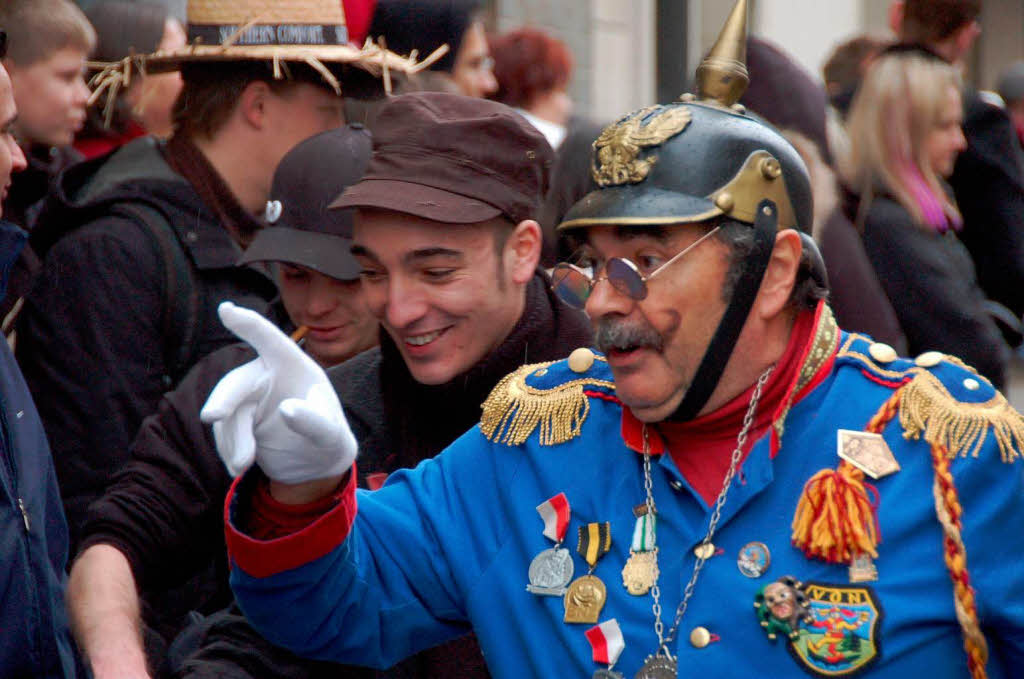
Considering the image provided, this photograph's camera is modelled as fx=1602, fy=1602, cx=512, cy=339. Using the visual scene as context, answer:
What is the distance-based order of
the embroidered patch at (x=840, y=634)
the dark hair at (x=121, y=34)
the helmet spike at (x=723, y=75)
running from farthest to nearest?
the dark hair at (x=121, y=34)
the helmet spike at (x=723, y=75)
the embroidered patch at (x=840, y=634)

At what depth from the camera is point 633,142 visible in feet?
9.34

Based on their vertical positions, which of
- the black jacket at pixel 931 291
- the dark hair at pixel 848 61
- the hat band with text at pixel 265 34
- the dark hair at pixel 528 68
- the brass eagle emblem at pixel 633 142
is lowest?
the dark hair at pixel 848 61

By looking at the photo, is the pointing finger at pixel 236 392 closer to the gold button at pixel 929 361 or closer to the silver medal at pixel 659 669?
the silver medal at pixel 659 669

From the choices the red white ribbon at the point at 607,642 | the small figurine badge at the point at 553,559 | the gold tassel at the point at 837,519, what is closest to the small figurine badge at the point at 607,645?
the red white ribbon at the point at 607,642

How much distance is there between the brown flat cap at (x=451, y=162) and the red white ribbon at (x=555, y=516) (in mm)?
756

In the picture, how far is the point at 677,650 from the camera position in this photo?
2764mm

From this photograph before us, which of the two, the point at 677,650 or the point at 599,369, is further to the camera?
the point at 599,369

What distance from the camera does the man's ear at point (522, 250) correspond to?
3609mm

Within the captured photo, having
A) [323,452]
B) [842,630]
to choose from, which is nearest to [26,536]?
[323,452]

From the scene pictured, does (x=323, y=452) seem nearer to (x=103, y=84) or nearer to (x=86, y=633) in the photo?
(x=86, y=633)

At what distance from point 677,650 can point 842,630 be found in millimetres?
289

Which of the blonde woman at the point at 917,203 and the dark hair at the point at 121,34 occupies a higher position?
the dark hair at the point at 121,34

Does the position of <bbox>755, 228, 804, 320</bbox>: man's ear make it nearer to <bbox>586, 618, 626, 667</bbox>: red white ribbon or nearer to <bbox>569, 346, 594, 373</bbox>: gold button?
<bbox>569, 346, 594, 373</bbox>: gold button

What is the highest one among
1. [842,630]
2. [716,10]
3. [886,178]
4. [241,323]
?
[241,323]
